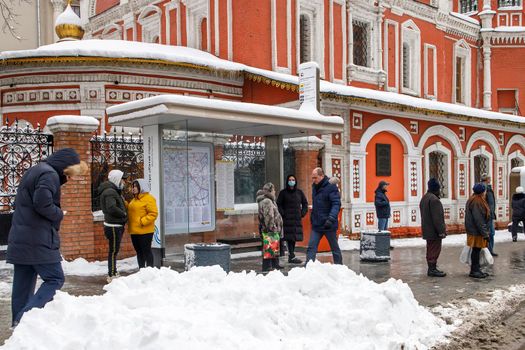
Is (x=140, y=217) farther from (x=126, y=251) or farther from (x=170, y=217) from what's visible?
(x=126, y=251)

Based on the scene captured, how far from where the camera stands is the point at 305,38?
763 inches

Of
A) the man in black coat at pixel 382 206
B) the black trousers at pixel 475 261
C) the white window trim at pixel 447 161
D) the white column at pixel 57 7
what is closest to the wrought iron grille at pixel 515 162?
the white window trim at pixel 447 161

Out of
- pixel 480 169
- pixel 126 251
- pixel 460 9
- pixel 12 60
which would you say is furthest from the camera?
pixel 460 9

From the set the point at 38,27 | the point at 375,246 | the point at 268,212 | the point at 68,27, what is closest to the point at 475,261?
the point at 375,246

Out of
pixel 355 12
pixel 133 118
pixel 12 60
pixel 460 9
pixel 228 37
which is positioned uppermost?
pixel 460 9

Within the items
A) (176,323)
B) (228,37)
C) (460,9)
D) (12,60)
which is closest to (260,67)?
(228,37)

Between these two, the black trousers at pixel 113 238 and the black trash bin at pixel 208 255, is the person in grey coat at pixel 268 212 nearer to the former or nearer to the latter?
the black trash bin at pixel 208 255

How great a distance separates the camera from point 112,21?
23.8 meters

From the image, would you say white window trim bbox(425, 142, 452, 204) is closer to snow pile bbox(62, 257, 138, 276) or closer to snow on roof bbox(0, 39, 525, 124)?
snow on roof bbox(0, 39, 525, 124)

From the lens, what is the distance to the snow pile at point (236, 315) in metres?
4.37

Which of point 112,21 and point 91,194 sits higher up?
point 112,21

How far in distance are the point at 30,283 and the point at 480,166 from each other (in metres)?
17.2

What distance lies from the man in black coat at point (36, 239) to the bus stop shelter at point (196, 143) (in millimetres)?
2839

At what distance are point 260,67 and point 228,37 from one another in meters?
1.44
